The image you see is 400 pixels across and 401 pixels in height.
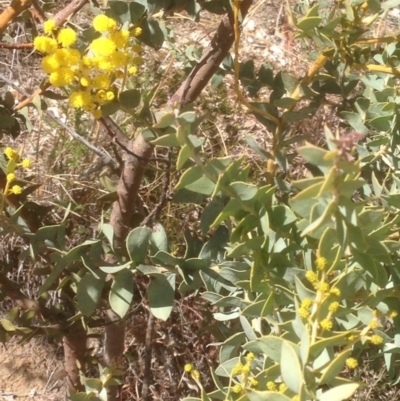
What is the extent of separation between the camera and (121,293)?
82cm

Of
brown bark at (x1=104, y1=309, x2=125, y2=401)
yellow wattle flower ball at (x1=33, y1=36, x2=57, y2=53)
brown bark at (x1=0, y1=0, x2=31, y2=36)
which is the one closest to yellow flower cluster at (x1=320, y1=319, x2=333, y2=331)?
yellow wattle flower ball at (x1=33, y1=36, x2=57, y2=53)

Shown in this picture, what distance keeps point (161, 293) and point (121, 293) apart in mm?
54

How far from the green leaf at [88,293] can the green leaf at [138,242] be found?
0.26 feet

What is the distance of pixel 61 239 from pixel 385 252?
0.46 meters

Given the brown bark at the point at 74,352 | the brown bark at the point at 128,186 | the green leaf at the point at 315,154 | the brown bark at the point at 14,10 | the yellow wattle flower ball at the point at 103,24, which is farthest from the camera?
the brown bark at the point at 74,352

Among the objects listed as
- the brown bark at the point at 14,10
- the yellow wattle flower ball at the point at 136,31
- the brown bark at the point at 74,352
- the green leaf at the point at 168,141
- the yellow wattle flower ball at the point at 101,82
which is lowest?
the brown bark at the point at 74,352

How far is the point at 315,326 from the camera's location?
548 mm

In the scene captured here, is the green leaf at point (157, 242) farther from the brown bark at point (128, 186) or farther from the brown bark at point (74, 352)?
the brown bark at point (74, 352)

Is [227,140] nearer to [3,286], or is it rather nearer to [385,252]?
[3,286]

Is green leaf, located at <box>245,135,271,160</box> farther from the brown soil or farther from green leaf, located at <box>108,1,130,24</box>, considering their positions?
the brown soil

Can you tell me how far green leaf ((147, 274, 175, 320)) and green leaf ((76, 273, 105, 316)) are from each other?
0.08 metres

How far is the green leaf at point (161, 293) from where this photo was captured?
0.81 m

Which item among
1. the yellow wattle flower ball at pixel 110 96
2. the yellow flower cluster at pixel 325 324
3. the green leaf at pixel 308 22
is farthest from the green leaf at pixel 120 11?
the yellow flower cluster at pixel 325 324

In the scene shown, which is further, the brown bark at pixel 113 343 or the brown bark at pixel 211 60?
the brown bark at pixel 113 343
